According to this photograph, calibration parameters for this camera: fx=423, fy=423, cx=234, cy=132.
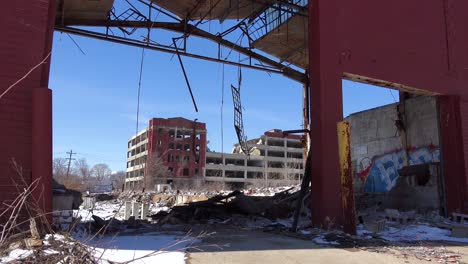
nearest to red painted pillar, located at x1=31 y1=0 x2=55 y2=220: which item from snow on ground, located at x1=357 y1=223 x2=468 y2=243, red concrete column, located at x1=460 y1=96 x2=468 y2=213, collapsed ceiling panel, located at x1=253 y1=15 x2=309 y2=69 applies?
snow on ground, located at x1=357 y1=223 x2=468 y2=243

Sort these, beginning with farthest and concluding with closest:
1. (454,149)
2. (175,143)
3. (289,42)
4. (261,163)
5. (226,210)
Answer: (261,163), (175,143), (289,42), (226,210), (454,149)

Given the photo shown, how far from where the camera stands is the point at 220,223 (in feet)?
43.5

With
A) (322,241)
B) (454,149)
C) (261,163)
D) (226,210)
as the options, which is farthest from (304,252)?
(261,163)

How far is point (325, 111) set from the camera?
11.2 m

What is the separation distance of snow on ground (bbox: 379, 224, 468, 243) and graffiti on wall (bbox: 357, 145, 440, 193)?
4.15 m

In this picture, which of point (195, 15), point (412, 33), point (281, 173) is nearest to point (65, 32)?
point (195, 15)

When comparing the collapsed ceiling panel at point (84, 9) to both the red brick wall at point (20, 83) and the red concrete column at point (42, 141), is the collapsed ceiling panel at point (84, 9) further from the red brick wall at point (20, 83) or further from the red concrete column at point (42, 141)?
the red concrete column at point (42, 141)

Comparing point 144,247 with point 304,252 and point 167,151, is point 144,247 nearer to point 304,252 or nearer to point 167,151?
point 304,252

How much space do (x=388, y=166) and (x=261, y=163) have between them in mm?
98942

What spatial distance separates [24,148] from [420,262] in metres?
7.49

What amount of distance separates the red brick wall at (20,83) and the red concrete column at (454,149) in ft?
41.3

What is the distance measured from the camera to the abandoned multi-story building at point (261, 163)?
10770 cm

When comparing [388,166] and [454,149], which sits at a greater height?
[454,149]

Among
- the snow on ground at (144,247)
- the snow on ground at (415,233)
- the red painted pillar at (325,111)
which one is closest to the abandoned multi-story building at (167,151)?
the snow on ground at (415,233)
